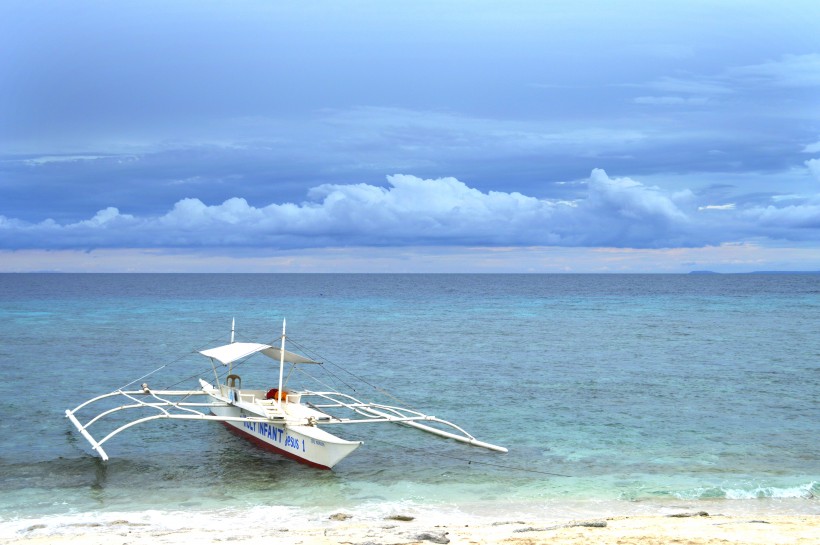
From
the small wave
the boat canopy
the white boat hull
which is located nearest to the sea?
the small wave

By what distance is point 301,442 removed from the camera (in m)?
17.5

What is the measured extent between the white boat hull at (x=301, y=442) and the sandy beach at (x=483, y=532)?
124 inches

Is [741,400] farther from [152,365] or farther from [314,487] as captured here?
[152,365]

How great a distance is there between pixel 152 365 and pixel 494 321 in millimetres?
33000

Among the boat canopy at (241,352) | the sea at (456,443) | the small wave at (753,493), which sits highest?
the boat canopy at (241,352)

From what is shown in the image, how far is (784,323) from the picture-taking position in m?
57.8

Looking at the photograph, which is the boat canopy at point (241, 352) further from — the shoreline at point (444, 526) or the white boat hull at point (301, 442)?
the shoreline at point (444, 526)

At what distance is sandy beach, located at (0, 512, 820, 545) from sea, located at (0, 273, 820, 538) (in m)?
0.65

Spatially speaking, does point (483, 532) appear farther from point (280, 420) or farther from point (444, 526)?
point (280, 420)

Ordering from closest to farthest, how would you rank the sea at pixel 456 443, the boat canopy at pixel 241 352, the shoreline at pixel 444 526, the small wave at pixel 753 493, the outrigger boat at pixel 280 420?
the shoreline at pixel 444 526 < the sea at pixel 456 443 < the small wave at pixel 753 493 < the outrigger boat at pixel 280 420 < the boat canopy at pixel 241 352

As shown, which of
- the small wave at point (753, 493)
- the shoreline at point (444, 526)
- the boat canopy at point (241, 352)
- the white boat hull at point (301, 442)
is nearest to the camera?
the shoreline at point (444, 526)

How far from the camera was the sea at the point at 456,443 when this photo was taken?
1488 centimetres

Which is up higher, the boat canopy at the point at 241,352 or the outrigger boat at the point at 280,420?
the boat canopy at the point at 241,352

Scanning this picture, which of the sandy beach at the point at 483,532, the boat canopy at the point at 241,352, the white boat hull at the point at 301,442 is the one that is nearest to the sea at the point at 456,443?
the white boat hull at the point at 301,442
